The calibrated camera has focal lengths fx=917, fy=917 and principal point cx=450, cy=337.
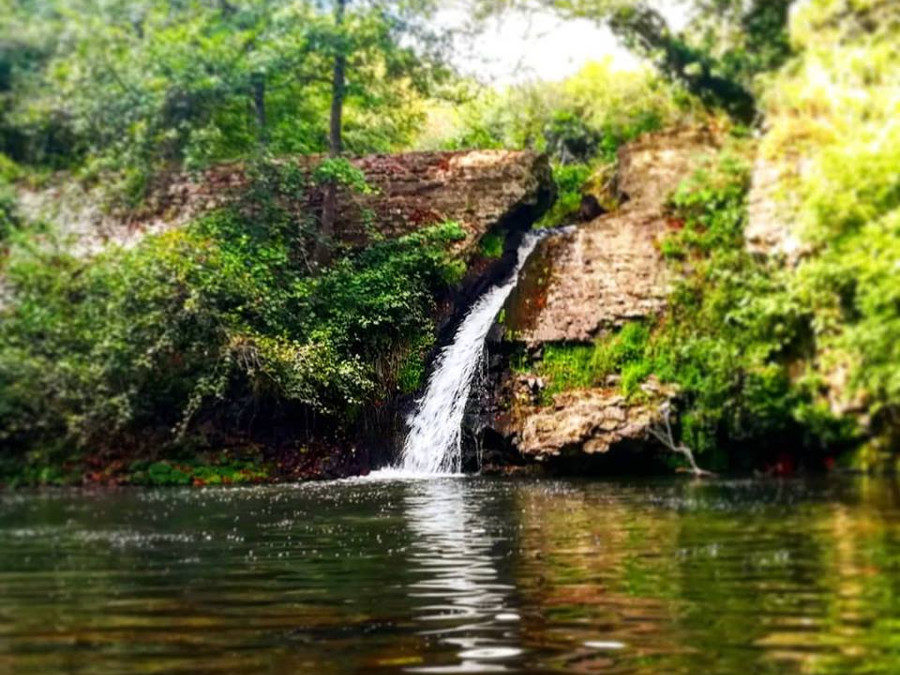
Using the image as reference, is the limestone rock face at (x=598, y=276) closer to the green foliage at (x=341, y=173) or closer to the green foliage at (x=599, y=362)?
the green foliage at (x=599, y=362)

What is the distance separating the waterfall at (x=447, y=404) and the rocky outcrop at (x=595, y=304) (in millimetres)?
674

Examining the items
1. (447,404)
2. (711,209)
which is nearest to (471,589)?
(447,404)

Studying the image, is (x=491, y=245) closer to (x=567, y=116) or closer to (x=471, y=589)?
(x=567, y=116)

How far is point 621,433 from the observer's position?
559 inches

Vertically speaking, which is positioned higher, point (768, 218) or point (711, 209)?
point (711, 209)

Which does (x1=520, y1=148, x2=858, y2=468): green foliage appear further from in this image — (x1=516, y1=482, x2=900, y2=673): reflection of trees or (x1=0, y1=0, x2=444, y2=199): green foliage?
(x1=0, y1=0, x2=444, y2=199): green foliage

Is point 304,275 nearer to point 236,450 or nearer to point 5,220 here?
point 236,450

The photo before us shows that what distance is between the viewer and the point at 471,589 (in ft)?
16.9

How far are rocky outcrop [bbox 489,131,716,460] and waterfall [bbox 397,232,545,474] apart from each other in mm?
674

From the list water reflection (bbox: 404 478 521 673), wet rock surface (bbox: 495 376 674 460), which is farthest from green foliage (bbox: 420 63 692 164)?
water reflection (bbox: 404 478 521 673)

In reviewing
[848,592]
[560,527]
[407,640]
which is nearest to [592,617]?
[407,640]

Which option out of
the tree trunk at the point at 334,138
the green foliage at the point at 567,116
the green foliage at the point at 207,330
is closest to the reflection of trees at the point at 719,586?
the green foliage at the point at 207,330

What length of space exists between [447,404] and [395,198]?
608 centimetres

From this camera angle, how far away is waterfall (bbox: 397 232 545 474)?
15391 mm
